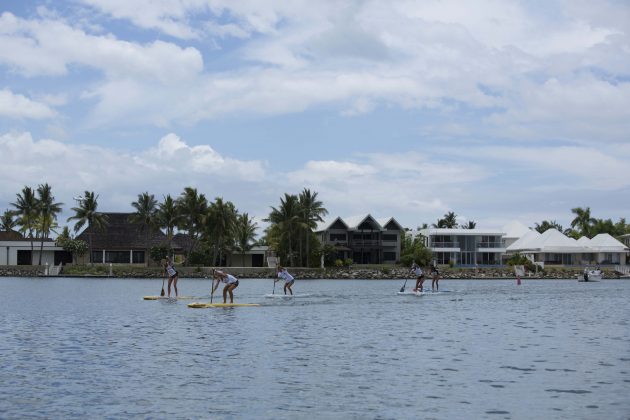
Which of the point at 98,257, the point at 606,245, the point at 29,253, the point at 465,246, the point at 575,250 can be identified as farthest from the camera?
the point at 465,246

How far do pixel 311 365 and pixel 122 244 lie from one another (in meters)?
94.9

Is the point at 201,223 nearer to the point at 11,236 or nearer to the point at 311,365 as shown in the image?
the point at 11,236

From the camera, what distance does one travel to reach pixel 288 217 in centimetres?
10906

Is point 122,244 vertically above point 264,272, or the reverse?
point 122,244

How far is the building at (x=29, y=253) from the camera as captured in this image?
4476 inches

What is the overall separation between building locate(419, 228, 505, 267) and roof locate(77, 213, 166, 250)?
137 ft

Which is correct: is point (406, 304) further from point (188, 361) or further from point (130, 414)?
point (130, 414)

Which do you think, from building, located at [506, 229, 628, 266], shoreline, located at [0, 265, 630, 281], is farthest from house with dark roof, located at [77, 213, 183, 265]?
building, located at [506, 229, 628, 266]

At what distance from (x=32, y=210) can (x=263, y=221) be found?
3291 cm

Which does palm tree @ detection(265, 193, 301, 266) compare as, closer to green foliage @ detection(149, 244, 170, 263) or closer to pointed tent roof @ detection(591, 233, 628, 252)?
green foliage @ detection(149, 244, 170, 263)

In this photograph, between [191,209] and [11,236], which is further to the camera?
[11,236]

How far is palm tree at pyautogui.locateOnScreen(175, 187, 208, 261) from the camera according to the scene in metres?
Answer: 106

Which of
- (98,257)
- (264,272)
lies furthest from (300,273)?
(98,257)

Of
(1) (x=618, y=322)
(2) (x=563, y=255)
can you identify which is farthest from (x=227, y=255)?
(1) (x=618, y=322)
